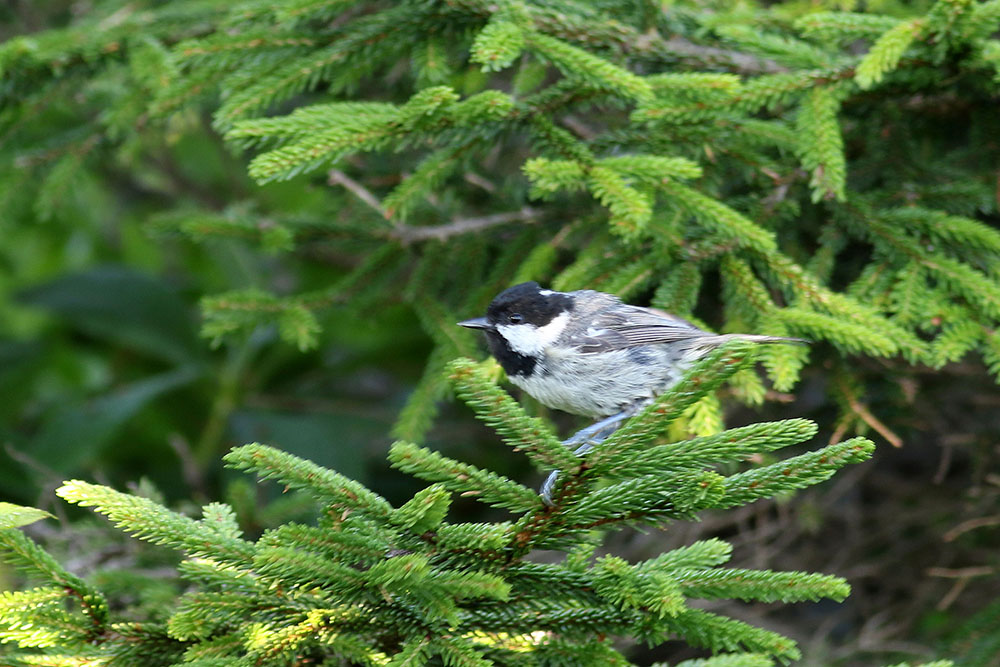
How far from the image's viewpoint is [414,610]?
5.71ft

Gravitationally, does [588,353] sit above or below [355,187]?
below

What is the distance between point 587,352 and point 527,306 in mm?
249

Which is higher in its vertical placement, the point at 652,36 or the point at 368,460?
the point at 652,36

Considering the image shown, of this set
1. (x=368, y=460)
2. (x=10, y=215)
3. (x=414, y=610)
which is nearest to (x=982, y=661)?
(x=414, y=610)

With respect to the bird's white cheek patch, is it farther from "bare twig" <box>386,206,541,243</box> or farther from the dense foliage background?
"bare twig" <box>386,206,541,243</box>

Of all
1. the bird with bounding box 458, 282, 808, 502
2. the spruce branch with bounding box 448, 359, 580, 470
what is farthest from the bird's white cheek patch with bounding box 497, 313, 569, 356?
the spruce branch with bounding box 448, 359, 580, 470

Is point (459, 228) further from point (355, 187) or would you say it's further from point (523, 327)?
point (523, 327)

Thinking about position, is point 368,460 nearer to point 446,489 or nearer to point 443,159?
point 443,159

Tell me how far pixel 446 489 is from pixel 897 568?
329 cm

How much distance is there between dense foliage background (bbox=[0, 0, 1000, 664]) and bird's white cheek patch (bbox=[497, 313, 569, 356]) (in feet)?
0.73

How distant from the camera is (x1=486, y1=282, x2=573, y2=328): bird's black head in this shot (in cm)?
280

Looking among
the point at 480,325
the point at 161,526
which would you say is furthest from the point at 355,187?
the point at 161,526

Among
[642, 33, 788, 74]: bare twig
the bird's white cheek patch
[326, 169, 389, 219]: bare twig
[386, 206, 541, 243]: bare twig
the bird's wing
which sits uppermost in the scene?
[642, 33, 788, 74]: bare twig

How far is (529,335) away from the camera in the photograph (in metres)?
2.84
